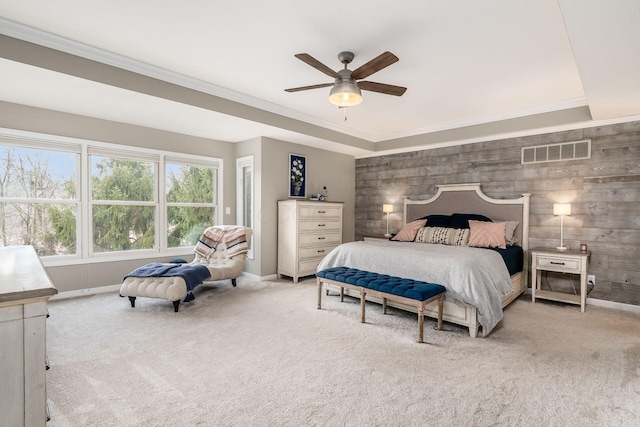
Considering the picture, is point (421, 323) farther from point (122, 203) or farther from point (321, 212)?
point (122, 203)

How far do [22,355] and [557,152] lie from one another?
5.54 m

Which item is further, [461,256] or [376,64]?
[461,256]

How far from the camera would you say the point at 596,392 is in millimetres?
2055

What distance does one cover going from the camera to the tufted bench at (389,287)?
280 centimetres

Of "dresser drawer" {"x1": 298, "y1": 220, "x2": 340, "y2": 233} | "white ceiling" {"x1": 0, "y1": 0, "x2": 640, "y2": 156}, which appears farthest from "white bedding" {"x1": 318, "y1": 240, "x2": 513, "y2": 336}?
"white ceiling" {"x1": 0, "y1": 0, "x2": 640, "y2": 156}

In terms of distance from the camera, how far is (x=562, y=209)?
3.94m

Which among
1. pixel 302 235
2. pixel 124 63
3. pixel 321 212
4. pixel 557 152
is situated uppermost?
pixel 124 63

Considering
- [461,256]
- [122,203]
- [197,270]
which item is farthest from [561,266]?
[122,203]

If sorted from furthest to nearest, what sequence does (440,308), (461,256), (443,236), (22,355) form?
(443,236), (461,256), (440,308), (22,355)

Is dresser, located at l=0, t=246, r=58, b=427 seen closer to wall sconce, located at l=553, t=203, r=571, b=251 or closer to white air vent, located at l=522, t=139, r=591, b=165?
wall sconce, located at l=553, t=203, r=571, b=251

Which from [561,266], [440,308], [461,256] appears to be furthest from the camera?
[561,266]

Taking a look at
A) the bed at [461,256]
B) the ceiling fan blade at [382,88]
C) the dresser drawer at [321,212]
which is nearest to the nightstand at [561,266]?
the bed at [461,256]

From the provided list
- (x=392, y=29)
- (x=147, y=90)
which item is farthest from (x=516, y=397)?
(x=147, y=90)

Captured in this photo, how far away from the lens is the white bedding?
293 cm
